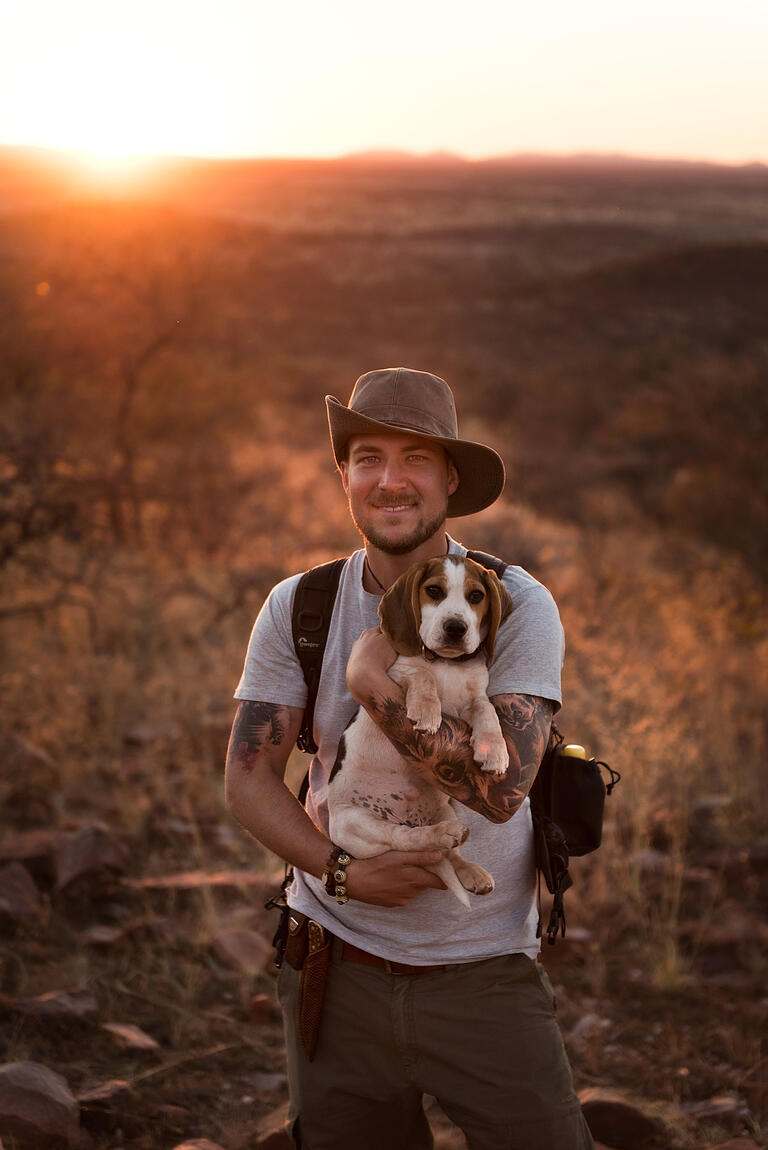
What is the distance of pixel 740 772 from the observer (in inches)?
259

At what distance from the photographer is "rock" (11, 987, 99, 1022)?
4090 millimetres

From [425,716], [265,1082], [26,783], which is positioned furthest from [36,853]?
[425,716]

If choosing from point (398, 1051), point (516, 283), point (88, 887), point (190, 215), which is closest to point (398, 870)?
point (398, 1051)

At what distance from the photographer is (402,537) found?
2.87 m

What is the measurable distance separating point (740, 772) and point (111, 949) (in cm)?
409

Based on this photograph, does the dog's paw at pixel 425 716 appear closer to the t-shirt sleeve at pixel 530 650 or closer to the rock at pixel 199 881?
the t-shirt sleeve at pixel 530 650

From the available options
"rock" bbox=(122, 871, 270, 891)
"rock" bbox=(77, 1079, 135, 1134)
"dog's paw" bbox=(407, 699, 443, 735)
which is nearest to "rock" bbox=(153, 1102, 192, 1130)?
"rock" bbox=(77, 1079, 135, 1134)

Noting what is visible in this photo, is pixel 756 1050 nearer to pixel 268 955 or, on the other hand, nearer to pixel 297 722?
pixel 268 955

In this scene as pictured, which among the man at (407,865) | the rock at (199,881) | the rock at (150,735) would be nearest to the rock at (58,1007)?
the rock at (199,881)

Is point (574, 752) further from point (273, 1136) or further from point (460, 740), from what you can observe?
point (273, 1136)

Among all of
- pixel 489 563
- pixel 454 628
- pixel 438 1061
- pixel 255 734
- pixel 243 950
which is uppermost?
pixel 489 563

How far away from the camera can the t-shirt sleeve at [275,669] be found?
2.92 meters

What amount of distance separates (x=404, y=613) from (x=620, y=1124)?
227 centimetres

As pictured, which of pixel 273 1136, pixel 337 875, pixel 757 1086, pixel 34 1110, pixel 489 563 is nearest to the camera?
pixel 337 875
